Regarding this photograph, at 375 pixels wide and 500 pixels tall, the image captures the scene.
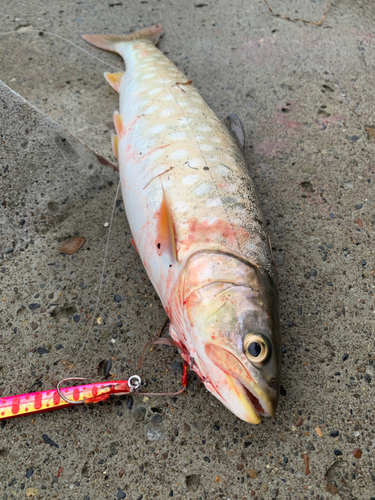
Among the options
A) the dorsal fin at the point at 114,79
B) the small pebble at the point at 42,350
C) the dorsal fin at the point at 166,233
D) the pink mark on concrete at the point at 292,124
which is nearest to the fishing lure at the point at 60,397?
the small pebble at the point at 42,350

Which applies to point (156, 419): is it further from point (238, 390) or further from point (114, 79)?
point (114, 79)

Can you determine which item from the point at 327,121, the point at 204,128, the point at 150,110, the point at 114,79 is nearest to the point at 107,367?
the point at 204,128

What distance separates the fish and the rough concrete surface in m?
0.36

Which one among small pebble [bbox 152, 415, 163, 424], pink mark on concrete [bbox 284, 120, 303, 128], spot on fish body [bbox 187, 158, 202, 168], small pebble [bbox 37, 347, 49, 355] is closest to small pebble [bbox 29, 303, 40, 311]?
small pebble [bbox 37, 347, 49, 355]

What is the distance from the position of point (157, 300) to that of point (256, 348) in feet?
2.96

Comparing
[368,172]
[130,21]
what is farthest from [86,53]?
[368,172]

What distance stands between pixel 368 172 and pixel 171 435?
2592 mm

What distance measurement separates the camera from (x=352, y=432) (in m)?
1.92

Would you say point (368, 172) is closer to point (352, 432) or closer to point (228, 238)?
point (228, 238)

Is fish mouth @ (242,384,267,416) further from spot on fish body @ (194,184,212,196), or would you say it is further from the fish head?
spot on fish body @ (194,184,212,196)

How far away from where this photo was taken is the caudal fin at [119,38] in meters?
3.84

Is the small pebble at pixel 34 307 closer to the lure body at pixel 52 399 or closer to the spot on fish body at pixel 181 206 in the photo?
the lure body at pixel 52 399

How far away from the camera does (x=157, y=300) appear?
2393 mm

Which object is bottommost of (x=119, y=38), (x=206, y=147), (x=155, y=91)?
(x=206, y=147)
